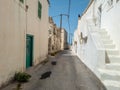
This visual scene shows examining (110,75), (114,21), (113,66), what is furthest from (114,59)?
(114,21)

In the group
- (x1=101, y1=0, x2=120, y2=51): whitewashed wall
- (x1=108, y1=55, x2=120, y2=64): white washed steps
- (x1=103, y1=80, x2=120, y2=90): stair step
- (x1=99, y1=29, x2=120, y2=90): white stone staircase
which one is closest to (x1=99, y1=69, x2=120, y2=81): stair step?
(x1=99, y1=29, x2=120, y2=90): white stone staircase

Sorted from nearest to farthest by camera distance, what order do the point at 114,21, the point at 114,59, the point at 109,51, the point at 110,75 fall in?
the point at 110,75, the point at 114,59, the point at 109,51, the point at 114,21

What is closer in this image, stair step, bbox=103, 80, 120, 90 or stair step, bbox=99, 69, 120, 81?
stair step, bbox=103, 80, 120, 90

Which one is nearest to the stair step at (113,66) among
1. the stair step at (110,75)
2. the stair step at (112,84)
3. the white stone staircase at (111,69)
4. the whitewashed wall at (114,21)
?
the white stone staircase at (111,69)

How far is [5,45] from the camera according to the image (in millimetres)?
6023

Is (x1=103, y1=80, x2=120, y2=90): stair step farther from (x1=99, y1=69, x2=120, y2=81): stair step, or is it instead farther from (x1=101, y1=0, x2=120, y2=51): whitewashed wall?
(x1=101, y1=0, x2=120, y2=51): whitewashed wall

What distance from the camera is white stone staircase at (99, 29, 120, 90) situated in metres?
5.38

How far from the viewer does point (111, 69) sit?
6438mm

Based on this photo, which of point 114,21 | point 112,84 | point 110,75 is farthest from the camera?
point 114,21

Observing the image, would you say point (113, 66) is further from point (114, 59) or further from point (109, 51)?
point (109, 51)

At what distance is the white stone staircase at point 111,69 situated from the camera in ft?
17.6

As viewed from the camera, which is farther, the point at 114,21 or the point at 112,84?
the point at 114,21

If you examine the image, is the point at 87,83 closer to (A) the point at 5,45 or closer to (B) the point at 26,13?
(A) the point at 5,45

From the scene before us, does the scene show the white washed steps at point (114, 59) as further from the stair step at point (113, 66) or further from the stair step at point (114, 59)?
the stair step at point (113, 66)
